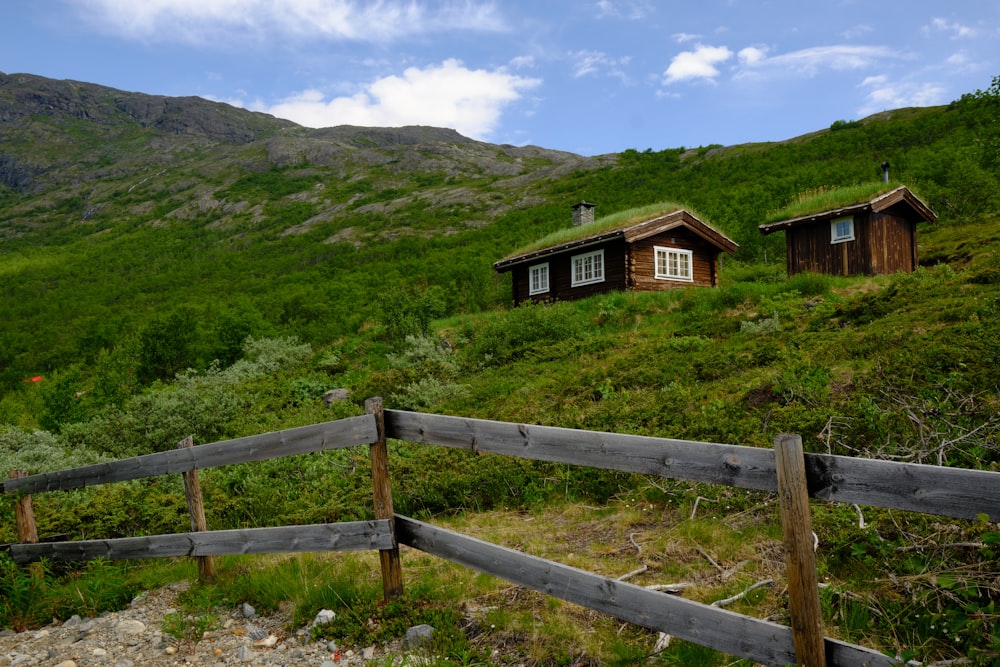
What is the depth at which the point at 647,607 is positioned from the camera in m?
3.03

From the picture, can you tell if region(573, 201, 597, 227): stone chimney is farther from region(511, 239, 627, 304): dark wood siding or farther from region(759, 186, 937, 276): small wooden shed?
region(759, 186, 937, 276): small wooden shed

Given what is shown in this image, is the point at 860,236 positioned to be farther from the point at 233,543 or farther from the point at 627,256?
the point at 233,543

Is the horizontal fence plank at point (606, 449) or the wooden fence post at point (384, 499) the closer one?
the horizontal fence plank at point (606, 449)

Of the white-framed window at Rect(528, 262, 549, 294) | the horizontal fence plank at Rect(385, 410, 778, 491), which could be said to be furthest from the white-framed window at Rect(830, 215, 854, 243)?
the horizontal fence plank at Rect(385, 410, 778, 491)

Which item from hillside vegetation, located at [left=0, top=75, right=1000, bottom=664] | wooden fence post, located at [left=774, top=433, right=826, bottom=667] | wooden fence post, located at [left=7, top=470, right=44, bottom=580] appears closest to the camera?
Result: wooden fence post, located at [left=774, top=433, right=826, bottom=667]

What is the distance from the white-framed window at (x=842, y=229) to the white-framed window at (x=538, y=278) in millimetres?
12656

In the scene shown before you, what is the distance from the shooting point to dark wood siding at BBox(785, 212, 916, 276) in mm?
23141

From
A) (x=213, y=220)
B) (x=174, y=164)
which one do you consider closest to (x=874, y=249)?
(x=213, y=220)

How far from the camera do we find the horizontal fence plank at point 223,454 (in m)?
4.33

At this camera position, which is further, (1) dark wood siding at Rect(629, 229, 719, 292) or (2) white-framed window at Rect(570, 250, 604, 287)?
(2) white-framed window at Rect(570, 250, 604, 287)

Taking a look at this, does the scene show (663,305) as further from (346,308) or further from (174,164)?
(174,164)

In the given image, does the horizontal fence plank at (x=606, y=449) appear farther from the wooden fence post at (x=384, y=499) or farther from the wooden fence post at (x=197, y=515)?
the wooden fence post at (x=197, y=515)

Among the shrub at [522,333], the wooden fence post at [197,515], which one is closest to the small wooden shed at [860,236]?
the shrub at [522,333]

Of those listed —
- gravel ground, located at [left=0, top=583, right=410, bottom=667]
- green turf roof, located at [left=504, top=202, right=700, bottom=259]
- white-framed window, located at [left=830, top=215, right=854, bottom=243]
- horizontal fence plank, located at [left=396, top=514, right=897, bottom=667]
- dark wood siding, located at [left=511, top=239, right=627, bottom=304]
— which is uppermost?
green turf roof, located at [left=504, top=202, right=700, bottom=259]
